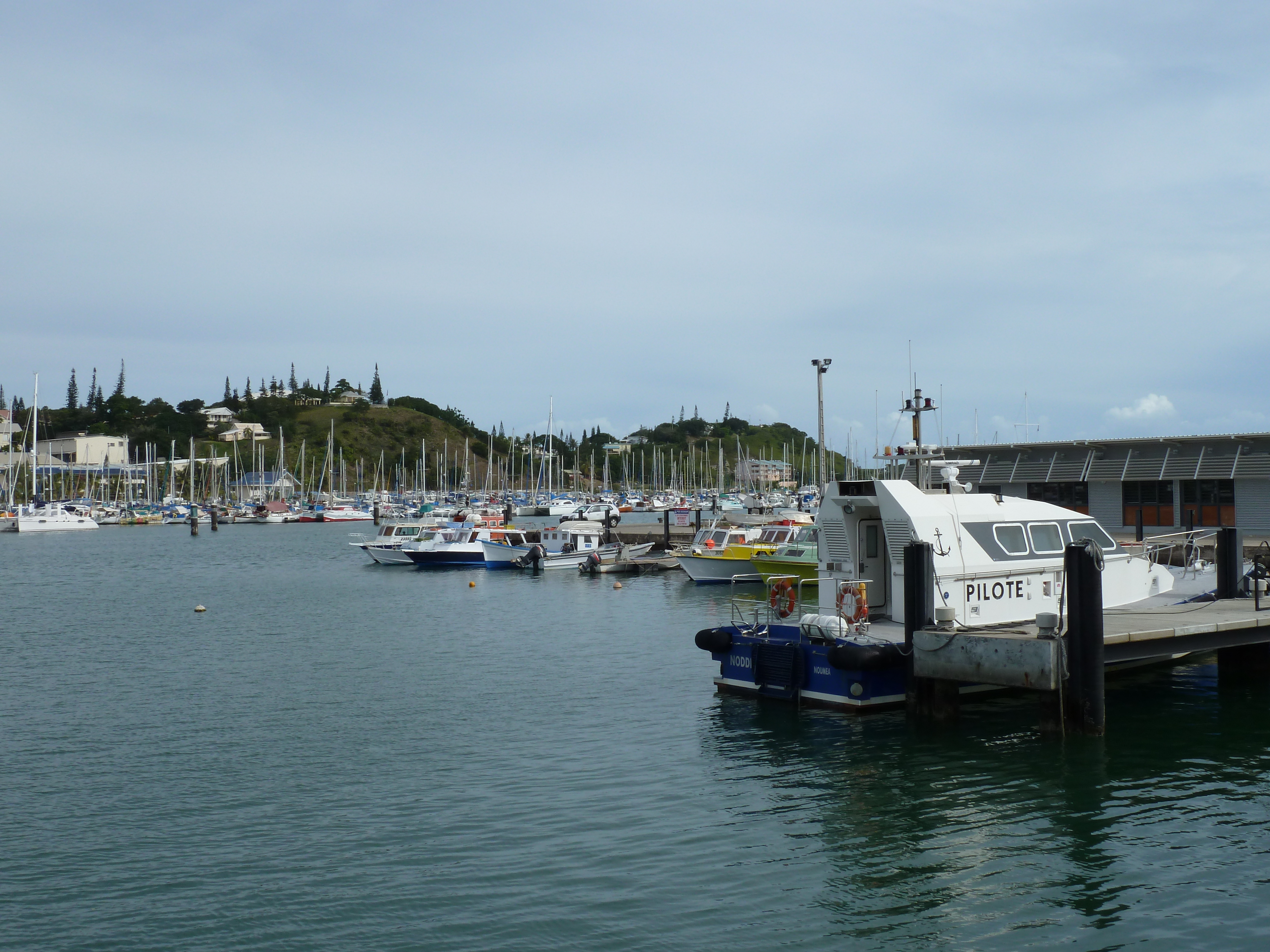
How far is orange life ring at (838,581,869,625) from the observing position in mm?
19359

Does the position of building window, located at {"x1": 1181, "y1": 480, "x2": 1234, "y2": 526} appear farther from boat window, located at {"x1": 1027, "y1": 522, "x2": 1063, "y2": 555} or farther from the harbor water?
boat window, located at {"x1": 1027, "y1": 522, "x2": 1063, "y2": 555}

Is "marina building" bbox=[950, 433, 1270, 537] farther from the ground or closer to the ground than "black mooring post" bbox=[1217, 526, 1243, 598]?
farther from the ground

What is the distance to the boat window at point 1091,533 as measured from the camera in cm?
2109

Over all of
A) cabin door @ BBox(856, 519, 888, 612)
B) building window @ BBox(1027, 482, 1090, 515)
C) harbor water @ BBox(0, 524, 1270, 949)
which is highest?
building window @ BBox(1027, 482, 1090, 515)

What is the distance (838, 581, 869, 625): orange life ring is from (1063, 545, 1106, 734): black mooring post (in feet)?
12.7

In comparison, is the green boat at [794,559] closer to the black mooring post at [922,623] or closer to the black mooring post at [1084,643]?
the black mooring post at [922,623]

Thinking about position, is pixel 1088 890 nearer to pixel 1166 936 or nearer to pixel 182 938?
pixel 1166 936

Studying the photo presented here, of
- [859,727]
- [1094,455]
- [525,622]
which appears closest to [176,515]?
[525,622]

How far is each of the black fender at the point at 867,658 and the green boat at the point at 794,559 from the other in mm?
25037

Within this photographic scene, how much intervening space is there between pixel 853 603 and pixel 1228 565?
1008 centimetres

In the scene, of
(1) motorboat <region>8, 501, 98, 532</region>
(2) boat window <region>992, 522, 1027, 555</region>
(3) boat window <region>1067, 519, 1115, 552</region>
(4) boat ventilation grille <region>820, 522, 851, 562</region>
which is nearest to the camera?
(2) boat window <region>992, 522, 1027, 555</region>

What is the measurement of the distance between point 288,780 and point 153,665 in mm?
13878

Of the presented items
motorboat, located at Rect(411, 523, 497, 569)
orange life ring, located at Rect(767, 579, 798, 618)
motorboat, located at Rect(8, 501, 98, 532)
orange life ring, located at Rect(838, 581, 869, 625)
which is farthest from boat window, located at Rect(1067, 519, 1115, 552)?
motorboat, located at Rect(8, 501, 98, 532)

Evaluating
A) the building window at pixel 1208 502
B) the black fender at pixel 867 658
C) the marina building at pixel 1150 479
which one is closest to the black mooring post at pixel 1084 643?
the black fender at pixel 867 658
